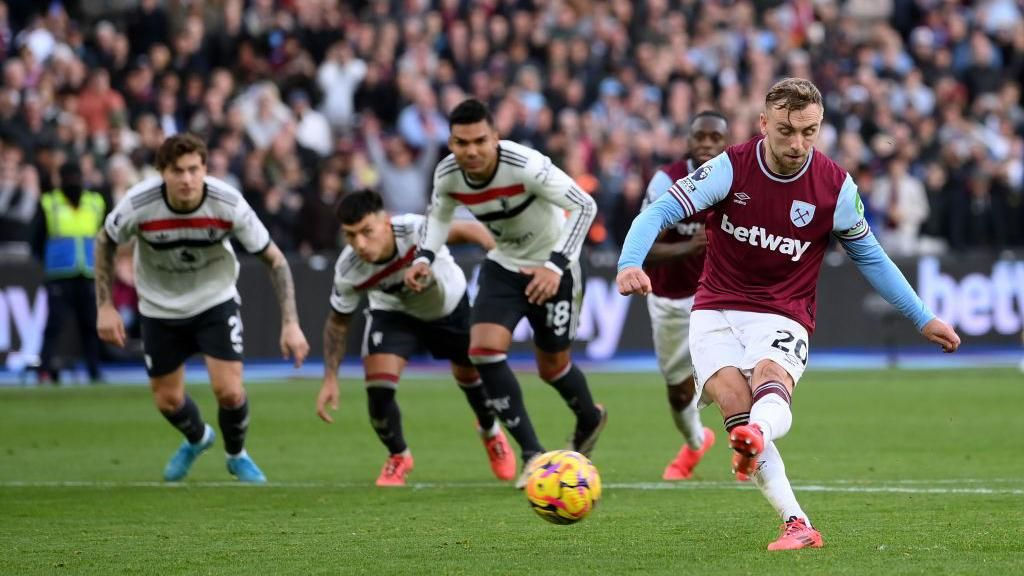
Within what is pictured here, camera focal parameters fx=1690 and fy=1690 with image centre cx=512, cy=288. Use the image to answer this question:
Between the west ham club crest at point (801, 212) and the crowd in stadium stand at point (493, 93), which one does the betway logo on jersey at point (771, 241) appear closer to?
the west ham club crest at point (801, 212)

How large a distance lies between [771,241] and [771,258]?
0.09 metres

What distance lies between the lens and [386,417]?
11484 millimetres

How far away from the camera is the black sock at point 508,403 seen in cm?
1076

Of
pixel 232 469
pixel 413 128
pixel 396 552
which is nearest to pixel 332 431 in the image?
pixel 232 469

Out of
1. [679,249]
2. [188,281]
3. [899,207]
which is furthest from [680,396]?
[899,207]

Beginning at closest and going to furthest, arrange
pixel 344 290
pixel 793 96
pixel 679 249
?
pixel 793 96
pixel 679 249
pixel 344 290

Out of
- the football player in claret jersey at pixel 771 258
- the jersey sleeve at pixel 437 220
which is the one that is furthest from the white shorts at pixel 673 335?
the football player in claret jersey at pixel 771 258

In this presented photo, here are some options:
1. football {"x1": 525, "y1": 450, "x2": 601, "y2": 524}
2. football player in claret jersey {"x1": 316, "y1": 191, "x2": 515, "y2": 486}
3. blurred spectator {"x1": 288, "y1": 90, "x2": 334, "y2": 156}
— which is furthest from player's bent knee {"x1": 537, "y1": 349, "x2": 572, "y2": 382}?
blurred spectator {"x1": 288, "y1": 90, "x2": 334, "y2": 156}

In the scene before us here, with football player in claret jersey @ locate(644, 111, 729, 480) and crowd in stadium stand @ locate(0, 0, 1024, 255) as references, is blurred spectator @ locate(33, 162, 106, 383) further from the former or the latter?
football player in claret jersey @ locate(644, 111, 729, 480)

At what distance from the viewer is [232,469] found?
1167 centimetres

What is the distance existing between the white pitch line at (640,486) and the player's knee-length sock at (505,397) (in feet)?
1.21

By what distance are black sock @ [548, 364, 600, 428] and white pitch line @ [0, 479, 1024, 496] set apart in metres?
0.49

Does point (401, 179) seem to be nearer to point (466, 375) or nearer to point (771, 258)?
point (466, 375)

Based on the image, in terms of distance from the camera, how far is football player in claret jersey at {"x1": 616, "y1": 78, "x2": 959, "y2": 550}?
7.68m
